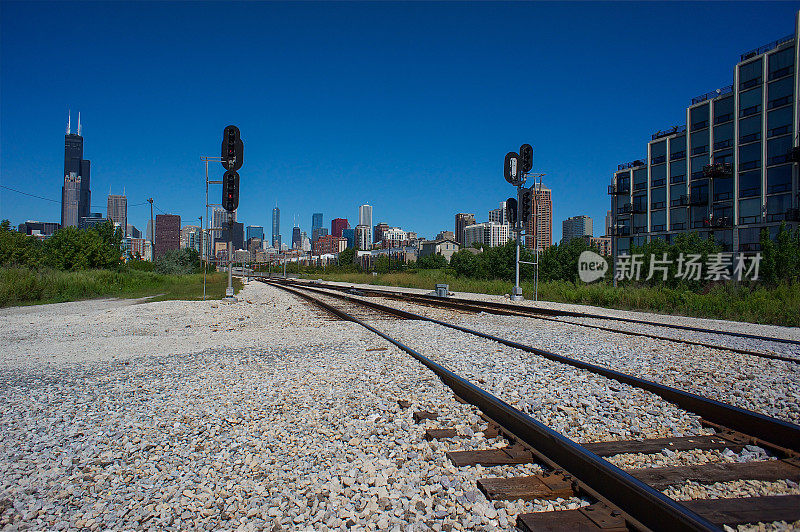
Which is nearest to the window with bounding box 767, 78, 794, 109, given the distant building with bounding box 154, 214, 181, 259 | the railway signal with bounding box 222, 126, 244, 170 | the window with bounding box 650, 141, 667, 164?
the window with bounding box 650, 141, 667, 164

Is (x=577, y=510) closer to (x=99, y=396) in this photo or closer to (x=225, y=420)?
(x=225, y=420)

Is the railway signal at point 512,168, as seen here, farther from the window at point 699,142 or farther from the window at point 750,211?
the window at point 699,142

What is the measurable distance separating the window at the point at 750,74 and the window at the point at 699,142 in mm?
5849

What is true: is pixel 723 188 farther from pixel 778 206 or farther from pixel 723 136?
pixel 778 206

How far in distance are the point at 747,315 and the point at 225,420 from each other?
14.7 meters

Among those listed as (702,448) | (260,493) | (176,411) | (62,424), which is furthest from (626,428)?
(62,424)

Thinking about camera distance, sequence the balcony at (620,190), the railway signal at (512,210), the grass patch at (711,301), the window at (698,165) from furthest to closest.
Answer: the balcony at (620,190)
the window at (698,165)
the railway signal at (512,210)
the grass patch at (711,301)

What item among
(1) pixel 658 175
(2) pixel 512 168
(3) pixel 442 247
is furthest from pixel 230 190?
(3) pixel 442 247

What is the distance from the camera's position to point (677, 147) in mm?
53719

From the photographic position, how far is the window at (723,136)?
47.0 m

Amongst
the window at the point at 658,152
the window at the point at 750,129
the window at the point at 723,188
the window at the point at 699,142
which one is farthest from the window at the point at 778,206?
the window at the point at 658,152

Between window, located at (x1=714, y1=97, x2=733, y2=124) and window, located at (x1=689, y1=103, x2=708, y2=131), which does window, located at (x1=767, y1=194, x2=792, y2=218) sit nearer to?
window, located at (x1=714, y1=97, x2=733, y2=124)

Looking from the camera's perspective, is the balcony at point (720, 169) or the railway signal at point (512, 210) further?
the balcony at point (720, 169)

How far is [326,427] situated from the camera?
3.91 metres
